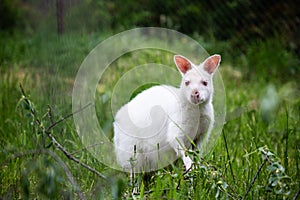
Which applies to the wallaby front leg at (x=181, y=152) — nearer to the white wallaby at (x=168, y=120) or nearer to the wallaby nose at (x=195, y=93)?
the white wallaby at (x=168, y=120)

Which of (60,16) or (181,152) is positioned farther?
(60,16)

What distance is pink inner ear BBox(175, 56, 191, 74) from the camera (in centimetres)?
295

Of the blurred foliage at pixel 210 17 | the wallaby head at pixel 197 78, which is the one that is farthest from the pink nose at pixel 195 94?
the blurred foliage at pixel 210 17

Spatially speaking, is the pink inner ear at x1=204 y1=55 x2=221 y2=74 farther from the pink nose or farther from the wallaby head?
the pink nose

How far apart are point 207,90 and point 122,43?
150 inches

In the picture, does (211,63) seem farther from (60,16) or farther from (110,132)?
(110,132)

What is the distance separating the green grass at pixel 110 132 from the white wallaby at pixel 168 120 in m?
0.16

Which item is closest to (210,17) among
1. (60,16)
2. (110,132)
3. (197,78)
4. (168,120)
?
(110,132)

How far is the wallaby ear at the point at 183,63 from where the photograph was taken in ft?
9.67

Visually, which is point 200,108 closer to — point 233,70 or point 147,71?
point 147,71

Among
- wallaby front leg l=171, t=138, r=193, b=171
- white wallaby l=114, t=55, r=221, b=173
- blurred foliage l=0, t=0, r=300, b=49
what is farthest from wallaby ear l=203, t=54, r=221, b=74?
blurred foliage l=0, t=0, r=300, b=49

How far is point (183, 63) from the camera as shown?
2.99 meters

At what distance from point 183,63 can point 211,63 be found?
0.16 metres

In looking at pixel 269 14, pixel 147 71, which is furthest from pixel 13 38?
pixel 269 14
